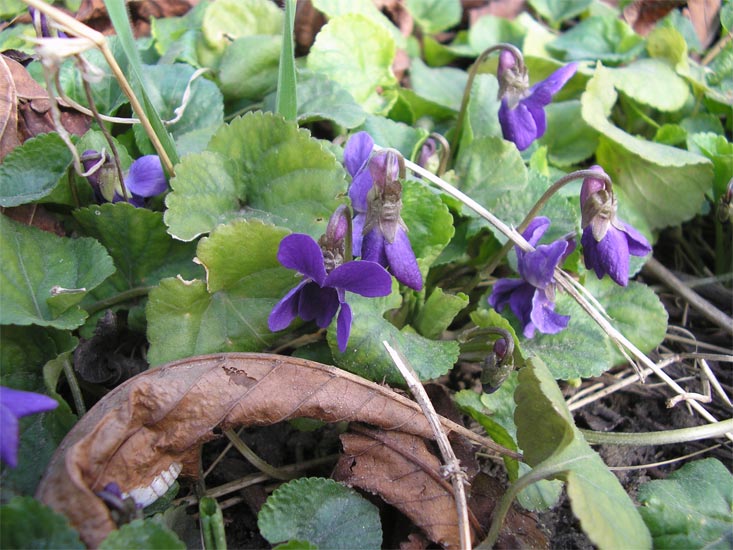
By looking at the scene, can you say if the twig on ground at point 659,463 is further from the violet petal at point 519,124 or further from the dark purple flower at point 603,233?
the violet petal at point 519,124

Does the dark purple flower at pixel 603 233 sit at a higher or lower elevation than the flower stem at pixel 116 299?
higher

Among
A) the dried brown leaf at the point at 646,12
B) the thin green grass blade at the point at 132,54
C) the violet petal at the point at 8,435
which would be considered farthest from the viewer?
the dried brown leaf at the point at 646,12

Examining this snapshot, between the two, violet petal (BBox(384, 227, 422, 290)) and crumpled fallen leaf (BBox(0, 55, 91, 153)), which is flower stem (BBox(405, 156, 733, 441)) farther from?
crumpled fallen leaf (BBox(0, 55, 91, 153))

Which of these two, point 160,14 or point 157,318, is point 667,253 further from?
point 160,14

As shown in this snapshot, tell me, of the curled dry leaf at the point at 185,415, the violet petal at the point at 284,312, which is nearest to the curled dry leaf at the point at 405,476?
A: the curled dry leaf at the point at 185,415

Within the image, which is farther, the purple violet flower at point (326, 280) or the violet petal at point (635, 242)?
the violet petal at point (635, 242)

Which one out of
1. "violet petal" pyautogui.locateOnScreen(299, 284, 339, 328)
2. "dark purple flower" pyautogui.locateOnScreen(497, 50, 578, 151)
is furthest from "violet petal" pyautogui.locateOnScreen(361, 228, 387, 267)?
"dark purple flower" pyautogui.locateOnScreen(497, 50, 578, 151)
